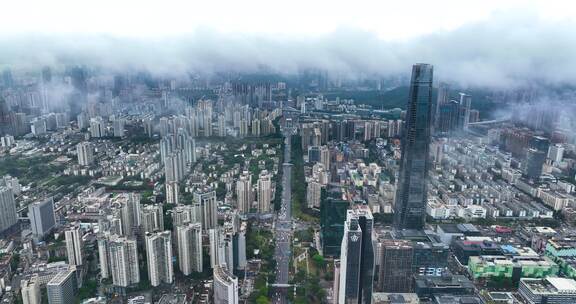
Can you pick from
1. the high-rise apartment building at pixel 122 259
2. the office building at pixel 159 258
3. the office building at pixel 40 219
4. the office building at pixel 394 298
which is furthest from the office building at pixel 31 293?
the office building at pixel 394 298

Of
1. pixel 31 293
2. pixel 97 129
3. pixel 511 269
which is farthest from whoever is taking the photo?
pixel 97 129

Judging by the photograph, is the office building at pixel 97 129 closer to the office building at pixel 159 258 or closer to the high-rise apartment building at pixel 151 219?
the high-rise apartment building at pixel 151 219

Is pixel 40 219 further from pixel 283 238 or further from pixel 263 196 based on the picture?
pixel 283 238

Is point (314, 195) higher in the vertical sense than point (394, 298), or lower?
higher

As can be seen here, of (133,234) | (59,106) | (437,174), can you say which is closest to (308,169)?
(437,174)

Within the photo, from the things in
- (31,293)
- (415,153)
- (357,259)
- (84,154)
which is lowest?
(31,293)

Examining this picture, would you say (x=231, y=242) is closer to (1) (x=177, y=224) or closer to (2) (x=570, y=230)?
(1) (x=177, y=224)

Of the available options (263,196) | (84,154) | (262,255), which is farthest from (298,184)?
(84,154)

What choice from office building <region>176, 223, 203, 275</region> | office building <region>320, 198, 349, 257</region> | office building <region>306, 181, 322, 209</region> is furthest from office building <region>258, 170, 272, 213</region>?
office building <region>176, 223, 203, 275</region>
